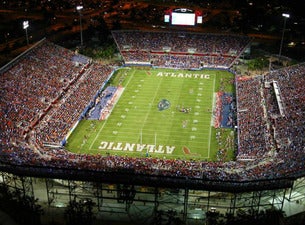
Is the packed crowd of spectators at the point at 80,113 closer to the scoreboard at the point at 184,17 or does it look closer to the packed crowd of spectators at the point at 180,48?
the packed crowd of spectators at the point at 180,48

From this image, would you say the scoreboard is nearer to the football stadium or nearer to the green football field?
the football stadium

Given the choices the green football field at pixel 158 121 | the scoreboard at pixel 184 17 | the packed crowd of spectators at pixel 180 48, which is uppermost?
the scoreboard at pixel 184 17

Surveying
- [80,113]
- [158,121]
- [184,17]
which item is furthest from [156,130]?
[184,17]

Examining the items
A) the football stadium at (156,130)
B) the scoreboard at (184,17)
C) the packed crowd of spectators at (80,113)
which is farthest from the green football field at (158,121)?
the scoreboard at (184,17)

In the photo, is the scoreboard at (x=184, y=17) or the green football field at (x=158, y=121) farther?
the scoreboard at (x=184, y=17)

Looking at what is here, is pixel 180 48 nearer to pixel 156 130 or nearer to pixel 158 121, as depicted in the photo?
pixel 158 121

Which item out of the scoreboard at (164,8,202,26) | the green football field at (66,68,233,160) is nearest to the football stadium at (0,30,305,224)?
the green football field at (66,68,233,160)
